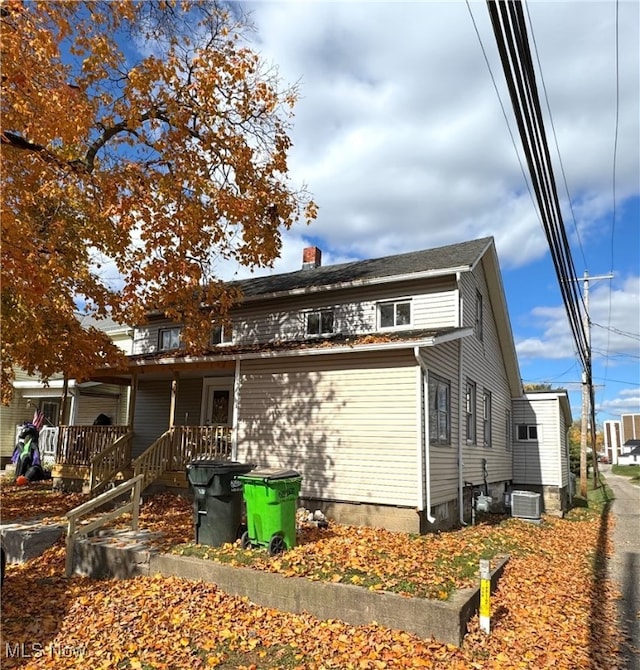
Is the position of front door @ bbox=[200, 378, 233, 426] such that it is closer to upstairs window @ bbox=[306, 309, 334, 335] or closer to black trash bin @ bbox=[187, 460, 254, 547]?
upstairs window @ bbox=[306, 309, 334, 335]

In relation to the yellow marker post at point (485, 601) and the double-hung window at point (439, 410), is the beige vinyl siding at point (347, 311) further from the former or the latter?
the yellow marker post at point (485, 601)

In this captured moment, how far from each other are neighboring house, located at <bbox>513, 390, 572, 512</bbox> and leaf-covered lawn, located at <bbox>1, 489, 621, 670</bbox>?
10979 millimetres

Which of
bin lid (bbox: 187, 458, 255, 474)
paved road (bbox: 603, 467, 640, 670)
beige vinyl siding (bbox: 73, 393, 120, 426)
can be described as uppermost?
beige vinyl siding (bbox: 73, 393, 120, 426)

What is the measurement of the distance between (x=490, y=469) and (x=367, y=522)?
7.24 meters

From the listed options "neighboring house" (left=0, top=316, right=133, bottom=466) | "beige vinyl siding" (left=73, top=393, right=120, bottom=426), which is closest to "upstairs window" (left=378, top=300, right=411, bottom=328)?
"neighboring house" (left=0, top=316, right=133, bottom=466)

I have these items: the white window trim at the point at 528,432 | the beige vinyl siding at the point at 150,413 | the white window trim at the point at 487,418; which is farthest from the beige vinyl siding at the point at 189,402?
the white window trim at the point at 528,432

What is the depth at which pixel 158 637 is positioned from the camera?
19.3 feet

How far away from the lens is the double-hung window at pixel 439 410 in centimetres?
1141

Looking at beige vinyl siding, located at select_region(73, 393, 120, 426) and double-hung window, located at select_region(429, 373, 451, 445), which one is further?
beige vinyl siding, located at select_region(73, 393, 120, 426)

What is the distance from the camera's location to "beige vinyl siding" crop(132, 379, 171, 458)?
17.1m

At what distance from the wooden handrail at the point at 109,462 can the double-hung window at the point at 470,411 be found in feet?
29.8

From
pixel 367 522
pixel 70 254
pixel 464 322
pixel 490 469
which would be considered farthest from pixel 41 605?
pixel 490 469

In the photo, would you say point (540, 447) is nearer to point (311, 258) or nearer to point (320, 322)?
point (320, 322)

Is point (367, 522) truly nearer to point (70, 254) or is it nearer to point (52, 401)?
point (70, 254)
